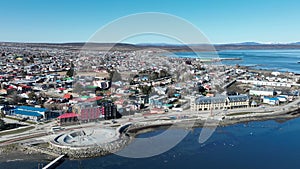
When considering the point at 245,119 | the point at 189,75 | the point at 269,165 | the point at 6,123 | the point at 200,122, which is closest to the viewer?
the point at 269,165

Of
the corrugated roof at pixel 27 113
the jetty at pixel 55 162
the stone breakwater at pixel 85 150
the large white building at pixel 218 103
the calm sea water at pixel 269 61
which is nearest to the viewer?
the jetty at pixel 55 162

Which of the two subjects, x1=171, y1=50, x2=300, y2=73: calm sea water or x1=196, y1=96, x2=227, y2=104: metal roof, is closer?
x1=196, y1=96, x2=227, y2=104: metal roof

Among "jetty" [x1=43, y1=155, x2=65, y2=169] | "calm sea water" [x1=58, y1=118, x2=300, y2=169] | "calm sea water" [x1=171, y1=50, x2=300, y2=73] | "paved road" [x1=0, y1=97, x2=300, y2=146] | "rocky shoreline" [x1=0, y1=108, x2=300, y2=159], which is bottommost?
"calm sea water" [x1=58, y1=118, x2=300, y2=169]

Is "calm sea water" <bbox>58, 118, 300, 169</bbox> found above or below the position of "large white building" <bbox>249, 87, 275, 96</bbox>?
below

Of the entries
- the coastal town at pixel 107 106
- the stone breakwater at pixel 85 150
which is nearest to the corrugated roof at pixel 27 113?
the coastal town at pixel 107 106

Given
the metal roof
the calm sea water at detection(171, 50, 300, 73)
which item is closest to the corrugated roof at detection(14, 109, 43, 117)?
the metal roof

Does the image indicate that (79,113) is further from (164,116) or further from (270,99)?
(270,99)

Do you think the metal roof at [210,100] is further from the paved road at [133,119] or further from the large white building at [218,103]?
the paved road at [133,119]

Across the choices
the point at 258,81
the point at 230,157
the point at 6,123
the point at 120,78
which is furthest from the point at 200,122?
the point at 258,81

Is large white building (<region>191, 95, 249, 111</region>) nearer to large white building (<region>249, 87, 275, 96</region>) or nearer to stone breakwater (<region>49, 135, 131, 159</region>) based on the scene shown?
large white building (<region>249, 87, 275, 96</region>)

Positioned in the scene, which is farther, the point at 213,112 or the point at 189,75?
the point at 189,75

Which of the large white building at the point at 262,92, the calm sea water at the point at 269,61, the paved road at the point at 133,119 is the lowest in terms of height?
the paved road at the point at 133,119
